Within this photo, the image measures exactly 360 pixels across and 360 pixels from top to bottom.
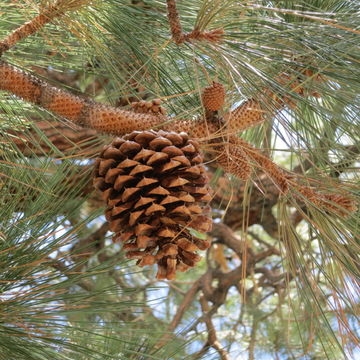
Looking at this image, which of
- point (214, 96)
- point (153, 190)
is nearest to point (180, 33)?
point (214, 96)

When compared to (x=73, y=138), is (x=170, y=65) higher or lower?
lower

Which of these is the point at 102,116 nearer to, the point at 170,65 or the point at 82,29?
the point at 82,29

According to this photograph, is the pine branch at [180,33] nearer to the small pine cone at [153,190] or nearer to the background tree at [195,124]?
the background tree at [195,124]

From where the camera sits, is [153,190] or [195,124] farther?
[195,124]

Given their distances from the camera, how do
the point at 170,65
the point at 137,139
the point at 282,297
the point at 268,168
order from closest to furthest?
the point at 137,139 → the point at 268,168 → the point at 170,65 → the point at 282,297

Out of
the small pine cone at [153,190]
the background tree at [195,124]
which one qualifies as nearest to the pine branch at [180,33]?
the background tree at [195,124]

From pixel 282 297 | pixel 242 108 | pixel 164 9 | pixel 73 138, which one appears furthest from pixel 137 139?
pixel 282 297

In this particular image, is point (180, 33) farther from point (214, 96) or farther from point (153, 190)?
point (153, 190)
